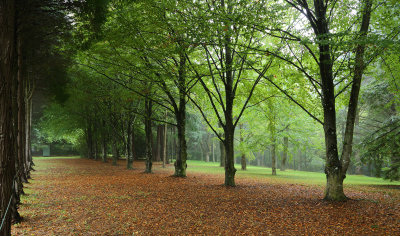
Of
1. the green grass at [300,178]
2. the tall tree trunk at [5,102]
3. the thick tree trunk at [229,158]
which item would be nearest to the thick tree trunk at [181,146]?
the thick tree trunk at [229,158]

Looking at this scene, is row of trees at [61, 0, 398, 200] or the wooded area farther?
row of trees at [61, 0, 398, 200]

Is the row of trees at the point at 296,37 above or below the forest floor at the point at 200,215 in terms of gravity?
above

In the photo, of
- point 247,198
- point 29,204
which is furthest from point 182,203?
point 29,204

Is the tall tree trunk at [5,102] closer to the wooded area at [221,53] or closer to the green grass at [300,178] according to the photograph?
the wooded area at [221,53]

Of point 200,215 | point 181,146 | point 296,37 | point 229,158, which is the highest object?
point 296,37

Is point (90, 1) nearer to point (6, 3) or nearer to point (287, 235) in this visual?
point (6, 3)

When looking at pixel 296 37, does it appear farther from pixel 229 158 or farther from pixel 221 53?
pixel 229 158

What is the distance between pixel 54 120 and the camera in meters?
28.5

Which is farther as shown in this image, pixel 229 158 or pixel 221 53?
pixel 229 158

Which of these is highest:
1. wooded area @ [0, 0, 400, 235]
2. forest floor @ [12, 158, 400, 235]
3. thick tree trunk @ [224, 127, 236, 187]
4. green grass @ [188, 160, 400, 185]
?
wooded area @ [0, 0, 400, 235]

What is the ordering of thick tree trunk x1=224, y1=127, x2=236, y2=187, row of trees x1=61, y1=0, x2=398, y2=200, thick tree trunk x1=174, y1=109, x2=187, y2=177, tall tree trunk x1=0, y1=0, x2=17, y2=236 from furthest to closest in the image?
thick tree trunk x1=174, y1=109, x2=187, y2=177 < thick tree trunk x1=224, y1=127, x2=236, y2=187 < row of trees x1=61, y1=0, x2=398, y2=200 < tall tree trunk x1=0, y1=0, x2=17, y2=236

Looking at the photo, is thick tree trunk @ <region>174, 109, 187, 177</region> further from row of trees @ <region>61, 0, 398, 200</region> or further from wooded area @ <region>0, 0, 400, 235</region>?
row of trees @ <region>61, 0, 398, 200</region>

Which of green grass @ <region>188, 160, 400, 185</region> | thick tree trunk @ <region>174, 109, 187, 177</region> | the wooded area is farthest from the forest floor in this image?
green grass @ <region>188, 160, 400, 185</region>

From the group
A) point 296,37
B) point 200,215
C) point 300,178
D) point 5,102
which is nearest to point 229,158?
point 200,215
